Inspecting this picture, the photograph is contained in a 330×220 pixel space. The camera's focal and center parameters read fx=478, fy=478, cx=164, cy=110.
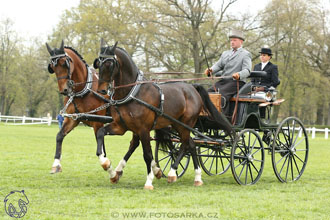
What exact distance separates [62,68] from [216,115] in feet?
9.15

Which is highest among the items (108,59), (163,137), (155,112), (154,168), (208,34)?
(208,34)

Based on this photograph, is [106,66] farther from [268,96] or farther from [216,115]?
[268,96]

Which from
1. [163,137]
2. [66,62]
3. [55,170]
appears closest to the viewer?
[66,62]

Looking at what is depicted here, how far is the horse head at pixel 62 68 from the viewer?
27.0ft

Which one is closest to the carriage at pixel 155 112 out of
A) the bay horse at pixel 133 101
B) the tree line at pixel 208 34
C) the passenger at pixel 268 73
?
the bay horse at pixel 133 101

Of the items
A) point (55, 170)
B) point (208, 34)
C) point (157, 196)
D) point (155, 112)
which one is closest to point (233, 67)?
point (155, 112)

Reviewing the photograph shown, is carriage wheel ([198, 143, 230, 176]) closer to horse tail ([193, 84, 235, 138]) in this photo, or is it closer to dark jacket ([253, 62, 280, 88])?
horse tail ([193, 84, 235, 138])

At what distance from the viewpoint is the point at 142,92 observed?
7.42 meters

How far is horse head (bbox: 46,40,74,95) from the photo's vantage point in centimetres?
822

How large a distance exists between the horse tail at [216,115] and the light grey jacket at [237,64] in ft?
2.28

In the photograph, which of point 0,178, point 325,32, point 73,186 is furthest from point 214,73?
point 325,32

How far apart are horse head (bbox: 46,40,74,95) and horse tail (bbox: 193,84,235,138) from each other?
225 cm

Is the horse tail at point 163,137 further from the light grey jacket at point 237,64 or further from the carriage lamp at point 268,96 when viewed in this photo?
the carriage lamp at point 268,96

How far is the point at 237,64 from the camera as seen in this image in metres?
8.62
